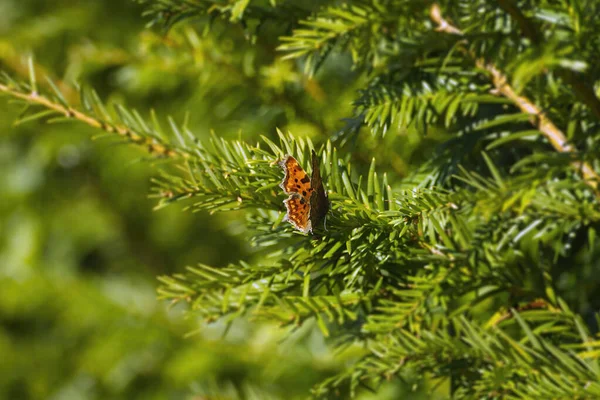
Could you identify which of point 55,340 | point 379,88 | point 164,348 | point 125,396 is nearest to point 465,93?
point 379,88

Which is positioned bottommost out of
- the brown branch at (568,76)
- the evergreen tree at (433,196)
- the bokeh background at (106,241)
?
the bokeh background at (106,241)

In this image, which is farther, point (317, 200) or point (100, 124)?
point (100, 124)

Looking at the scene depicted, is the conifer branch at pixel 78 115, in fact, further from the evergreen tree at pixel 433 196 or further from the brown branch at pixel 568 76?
the brown branch at pixel 568 76

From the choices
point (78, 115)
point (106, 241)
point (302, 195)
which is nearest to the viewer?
point (302, 195)

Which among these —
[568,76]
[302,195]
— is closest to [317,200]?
[302,195]

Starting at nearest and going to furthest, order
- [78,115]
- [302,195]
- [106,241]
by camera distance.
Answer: [302,195]
[78,115]
[106,241]

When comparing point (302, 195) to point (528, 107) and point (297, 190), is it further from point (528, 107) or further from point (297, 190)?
point (528, 107)

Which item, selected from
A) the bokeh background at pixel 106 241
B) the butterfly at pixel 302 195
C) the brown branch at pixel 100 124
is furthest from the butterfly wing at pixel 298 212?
the bokeh background at pixel 106 241

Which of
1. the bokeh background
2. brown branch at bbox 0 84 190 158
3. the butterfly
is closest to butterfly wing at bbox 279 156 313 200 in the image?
the butterfly

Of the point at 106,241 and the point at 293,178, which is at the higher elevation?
the point at 293,178

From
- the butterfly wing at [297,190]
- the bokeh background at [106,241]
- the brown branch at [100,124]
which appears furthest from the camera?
the bokeh background at [106,241]
